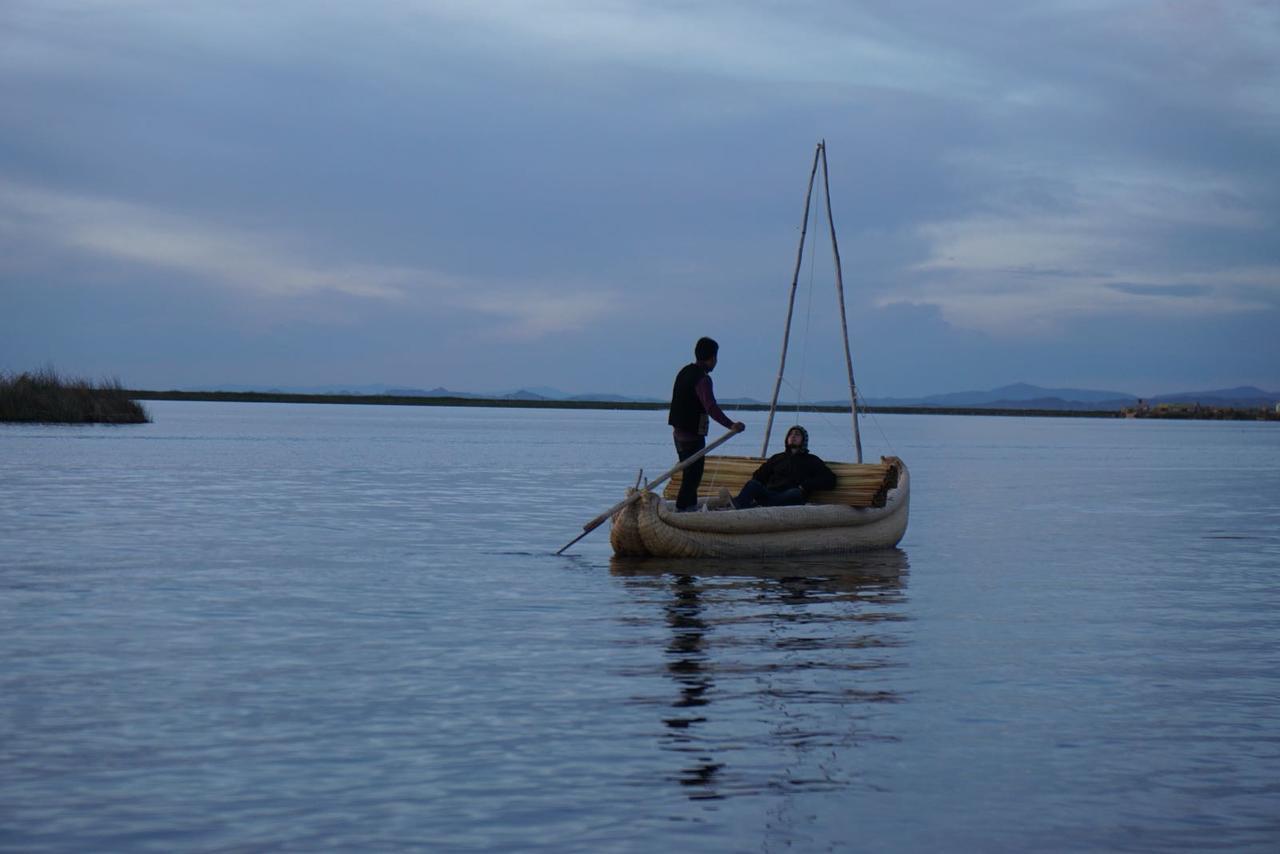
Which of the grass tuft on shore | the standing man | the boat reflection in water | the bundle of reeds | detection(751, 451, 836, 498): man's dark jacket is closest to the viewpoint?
the boat reflection in water

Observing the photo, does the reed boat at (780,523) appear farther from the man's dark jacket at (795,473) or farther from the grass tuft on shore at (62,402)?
the grass tuft on shore at (62,402)

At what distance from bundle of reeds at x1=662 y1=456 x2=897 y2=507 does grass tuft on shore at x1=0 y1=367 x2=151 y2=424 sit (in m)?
52.1

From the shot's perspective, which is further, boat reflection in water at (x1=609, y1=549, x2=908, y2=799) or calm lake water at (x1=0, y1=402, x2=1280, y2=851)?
boat reflection in water at (x1=609, y1=549, x2=908, y2=799)

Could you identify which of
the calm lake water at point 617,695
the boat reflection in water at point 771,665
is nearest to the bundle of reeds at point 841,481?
the calm lake water at point 617,695

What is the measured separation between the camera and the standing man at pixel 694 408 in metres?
18.7

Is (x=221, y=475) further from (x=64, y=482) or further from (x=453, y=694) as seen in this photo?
(x=453, y=694)

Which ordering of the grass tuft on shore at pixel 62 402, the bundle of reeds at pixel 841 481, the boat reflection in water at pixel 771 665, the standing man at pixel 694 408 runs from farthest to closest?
1. the grass tuft on shore at pixel 62 402
2. the bundle of reeds at pixel 841 481
3. the standing man at pixel 694 408
4. the boat reflection in water at pixel 771 665

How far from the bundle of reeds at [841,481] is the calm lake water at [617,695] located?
115cm

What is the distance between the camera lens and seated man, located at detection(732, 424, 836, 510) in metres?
20.0

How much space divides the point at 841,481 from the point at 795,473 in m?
1.14

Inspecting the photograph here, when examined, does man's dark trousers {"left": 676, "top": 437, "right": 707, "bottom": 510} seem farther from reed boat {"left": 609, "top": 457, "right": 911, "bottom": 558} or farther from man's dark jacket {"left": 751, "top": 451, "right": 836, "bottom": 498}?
man's dark jacket {"left": 751, "top": 451, "right": 836, "bottom": 498}

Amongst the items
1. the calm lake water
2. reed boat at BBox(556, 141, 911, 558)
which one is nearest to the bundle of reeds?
reed boat at BBox(556, 141, 911, 558)

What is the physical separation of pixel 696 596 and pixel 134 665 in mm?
6666

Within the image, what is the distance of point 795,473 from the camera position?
66.8 feet
